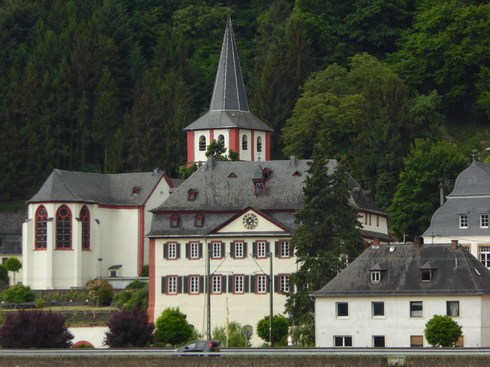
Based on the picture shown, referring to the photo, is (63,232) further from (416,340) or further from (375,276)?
(416,340)

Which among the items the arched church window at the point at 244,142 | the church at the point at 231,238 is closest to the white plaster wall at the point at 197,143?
the arched church window at the point at 244,142

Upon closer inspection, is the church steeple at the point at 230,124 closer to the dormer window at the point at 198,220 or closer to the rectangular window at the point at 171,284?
the dormer window at the point at 198,220

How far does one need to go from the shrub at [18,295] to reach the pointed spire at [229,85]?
27.5 m

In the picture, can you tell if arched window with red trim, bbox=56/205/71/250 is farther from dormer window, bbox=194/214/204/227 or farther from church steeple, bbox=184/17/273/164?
dormer window, bbox=194/214/204/227

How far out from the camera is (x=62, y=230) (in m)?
142

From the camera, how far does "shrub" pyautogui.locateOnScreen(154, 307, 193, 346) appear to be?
106 metres

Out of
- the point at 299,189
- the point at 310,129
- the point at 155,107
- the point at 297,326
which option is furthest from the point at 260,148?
the point at 297,326

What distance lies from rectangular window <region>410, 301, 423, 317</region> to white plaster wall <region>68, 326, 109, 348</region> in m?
20.8

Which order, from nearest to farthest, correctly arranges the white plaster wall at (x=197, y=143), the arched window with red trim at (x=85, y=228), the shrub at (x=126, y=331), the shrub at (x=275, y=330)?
1. the shrub at (x=126, y=331)
2. the shrub at (x=275, y=330)
3. the arched window with red trim at (x=85, y=228)
4. the white plaster wall at (x=197, y=143)

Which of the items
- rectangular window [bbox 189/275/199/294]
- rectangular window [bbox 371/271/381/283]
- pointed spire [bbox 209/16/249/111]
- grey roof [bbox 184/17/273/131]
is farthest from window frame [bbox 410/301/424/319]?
pointed spire [bbox 209/16/249/111]

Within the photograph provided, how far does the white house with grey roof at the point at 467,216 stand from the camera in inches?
4791

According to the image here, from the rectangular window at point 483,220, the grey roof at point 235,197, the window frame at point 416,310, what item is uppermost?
the grey roof at point 235,197

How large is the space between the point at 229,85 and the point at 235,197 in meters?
27.7

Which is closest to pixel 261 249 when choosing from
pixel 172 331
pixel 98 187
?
pixel 172 331
